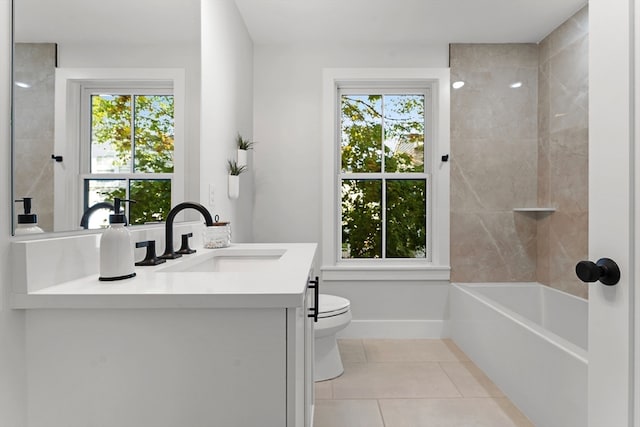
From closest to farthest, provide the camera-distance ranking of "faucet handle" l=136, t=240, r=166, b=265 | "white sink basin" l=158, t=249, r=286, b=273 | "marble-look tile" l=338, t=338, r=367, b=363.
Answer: "faucet handle" l=136, t=240, r=166, b=265
"white sink basin" l=158, t=249, r=286, b=273
"marble-look tile" l=338, t=338, r=367, b=363

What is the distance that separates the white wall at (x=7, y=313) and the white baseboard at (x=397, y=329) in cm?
259

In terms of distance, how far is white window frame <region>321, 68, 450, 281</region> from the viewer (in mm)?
3188

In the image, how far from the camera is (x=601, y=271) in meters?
0.93

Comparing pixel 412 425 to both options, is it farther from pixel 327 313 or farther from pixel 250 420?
pixel 250 420

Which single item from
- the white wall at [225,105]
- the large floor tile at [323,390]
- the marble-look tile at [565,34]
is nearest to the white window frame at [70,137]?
the white wall at [225,105]

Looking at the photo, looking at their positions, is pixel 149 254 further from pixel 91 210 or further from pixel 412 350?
pixel 412 350

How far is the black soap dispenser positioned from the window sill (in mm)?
2414

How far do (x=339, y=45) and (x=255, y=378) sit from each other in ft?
9.65

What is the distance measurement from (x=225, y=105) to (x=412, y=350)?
2151 millimetres

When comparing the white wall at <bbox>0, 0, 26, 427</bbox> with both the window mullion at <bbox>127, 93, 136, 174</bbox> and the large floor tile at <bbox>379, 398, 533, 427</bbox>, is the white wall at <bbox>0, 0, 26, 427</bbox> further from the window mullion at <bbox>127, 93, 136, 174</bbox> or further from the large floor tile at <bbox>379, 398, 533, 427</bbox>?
the large floor tile at <bbox>379, 398, 533, 427</bbox>

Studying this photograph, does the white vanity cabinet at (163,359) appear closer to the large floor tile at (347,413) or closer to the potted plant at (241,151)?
the large floor tile at (347,413)

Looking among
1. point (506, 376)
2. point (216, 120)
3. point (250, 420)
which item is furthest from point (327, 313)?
point (250, 420)

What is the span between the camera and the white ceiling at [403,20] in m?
2.64

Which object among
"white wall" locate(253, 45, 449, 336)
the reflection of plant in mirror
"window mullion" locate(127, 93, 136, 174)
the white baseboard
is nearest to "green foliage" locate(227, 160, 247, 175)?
"white wall" locate(253, 45, 449, 336)
